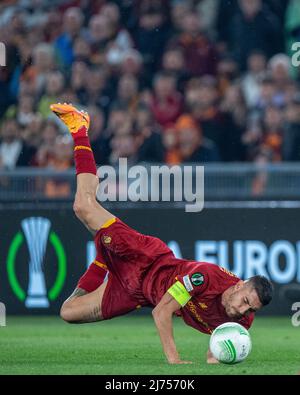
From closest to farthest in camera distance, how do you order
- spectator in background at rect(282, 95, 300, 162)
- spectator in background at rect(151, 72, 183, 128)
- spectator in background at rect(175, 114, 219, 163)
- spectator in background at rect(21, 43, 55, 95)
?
spectator in background at rect(175, 114, 219, 163)
spectator in background at rect(282, 95, 300, 162)
spectator in background at rect(151, 72, 183, 128)
spectator in background at rect(21, 43, 55, 95)

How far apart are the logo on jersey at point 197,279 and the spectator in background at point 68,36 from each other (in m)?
7.05

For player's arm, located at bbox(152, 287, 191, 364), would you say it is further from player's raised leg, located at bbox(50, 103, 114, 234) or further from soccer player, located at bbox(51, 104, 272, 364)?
player's raised leg, located at bbox(50, 103, 114, 234)

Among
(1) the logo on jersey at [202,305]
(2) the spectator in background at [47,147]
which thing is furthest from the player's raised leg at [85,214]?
(2) the spectator in background at [47,147]

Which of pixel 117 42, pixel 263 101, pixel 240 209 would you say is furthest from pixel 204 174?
pixel 117 42

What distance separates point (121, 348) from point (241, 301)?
202 centimetres

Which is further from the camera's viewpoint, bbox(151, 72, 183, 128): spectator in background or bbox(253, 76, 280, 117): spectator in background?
bbox(151, 72, 183, 128): spectator in background

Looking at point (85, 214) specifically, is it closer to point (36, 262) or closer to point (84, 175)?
point (84, 175)

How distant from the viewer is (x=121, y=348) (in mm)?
10344

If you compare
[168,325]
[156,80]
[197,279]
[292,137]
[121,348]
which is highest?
[156,80]

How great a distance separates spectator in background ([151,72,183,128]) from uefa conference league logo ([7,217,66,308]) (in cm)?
209

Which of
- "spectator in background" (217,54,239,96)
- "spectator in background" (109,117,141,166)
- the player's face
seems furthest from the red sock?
"spectator in background" (217,54,239,96)

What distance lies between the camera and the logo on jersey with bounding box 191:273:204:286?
871cm

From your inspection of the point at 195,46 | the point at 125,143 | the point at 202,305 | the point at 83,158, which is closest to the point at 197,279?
the point at 202,305

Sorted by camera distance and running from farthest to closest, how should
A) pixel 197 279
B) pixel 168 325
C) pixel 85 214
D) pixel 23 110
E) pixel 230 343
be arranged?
Answer: pixel 23 110 → pixel 85 214 → pixel 197 279 → pixel 168 325 → pixel 230 343
